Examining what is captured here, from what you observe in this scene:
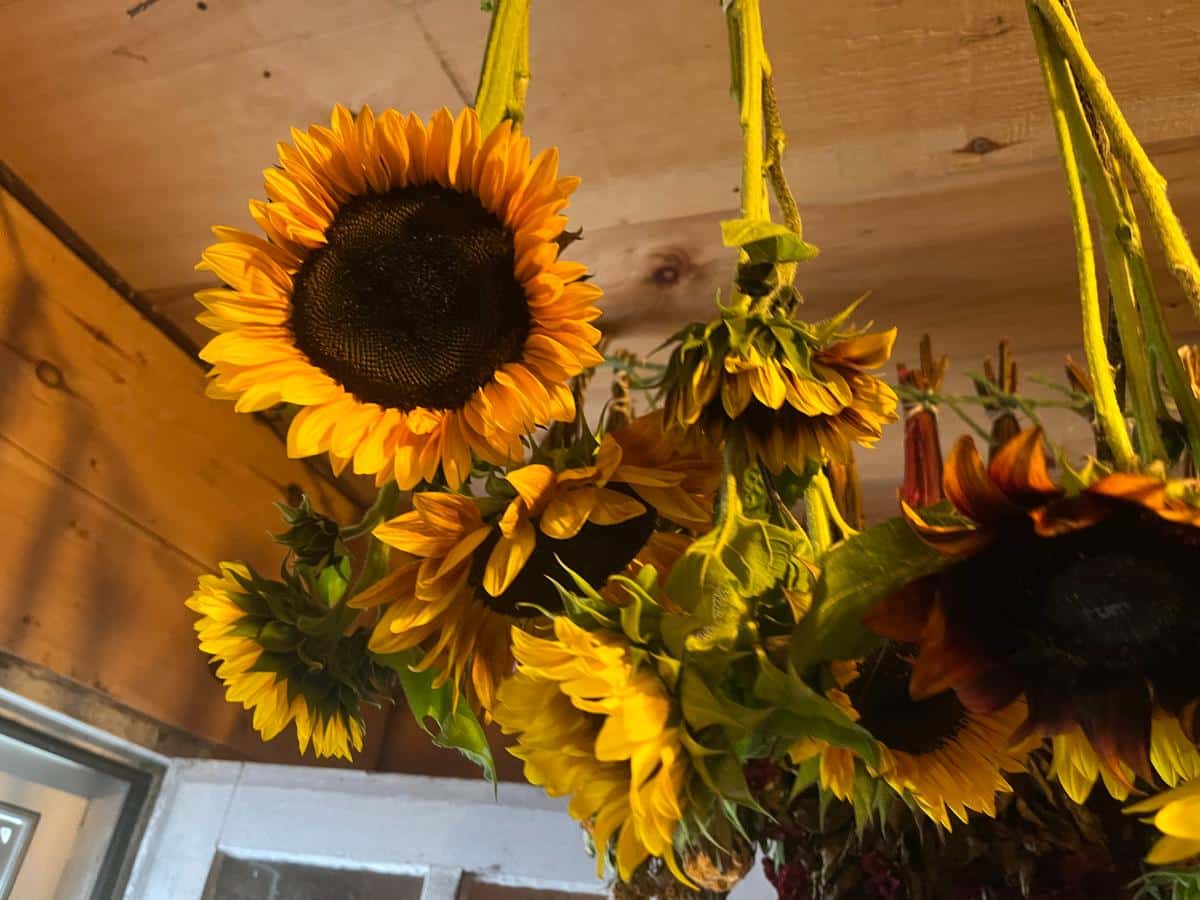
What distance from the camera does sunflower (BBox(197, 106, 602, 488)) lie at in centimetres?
37

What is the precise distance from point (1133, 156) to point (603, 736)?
0.25 meters

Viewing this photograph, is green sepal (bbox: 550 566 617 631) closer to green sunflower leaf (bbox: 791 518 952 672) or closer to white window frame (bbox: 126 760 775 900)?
green sunflower leaf (bbox: 791 518 952 672)

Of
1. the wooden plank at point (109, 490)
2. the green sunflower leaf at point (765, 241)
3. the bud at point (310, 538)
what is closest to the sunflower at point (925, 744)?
the green sunflower leaf at point (765, 241)

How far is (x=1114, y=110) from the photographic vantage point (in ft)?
1.05

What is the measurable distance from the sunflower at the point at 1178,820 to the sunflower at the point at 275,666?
0.30 metres

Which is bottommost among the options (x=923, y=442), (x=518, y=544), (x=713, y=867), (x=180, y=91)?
(x=713, y=867)

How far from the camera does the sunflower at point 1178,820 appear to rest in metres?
0.23

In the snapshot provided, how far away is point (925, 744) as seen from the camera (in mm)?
336

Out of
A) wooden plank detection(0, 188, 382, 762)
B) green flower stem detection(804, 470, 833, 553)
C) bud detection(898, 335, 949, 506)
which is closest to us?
green flower stem detection(804, 470, 833, 553)

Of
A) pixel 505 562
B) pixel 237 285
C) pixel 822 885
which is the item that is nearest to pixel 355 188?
pixel 237 285

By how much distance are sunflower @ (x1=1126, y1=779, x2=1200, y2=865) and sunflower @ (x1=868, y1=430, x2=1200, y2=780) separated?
22 millimetres

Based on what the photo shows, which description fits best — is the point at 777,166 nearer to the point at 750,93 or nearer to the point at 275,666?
the point at 750,93

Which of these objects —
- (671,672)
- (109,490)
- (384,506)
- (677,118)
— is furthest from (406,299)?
(109,490)

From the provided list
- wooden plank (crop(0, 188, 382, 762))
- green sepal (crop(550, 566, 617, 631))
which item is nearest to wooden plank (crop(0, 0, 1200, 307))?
wooden plank (crop(0, 188, 382, 762))
